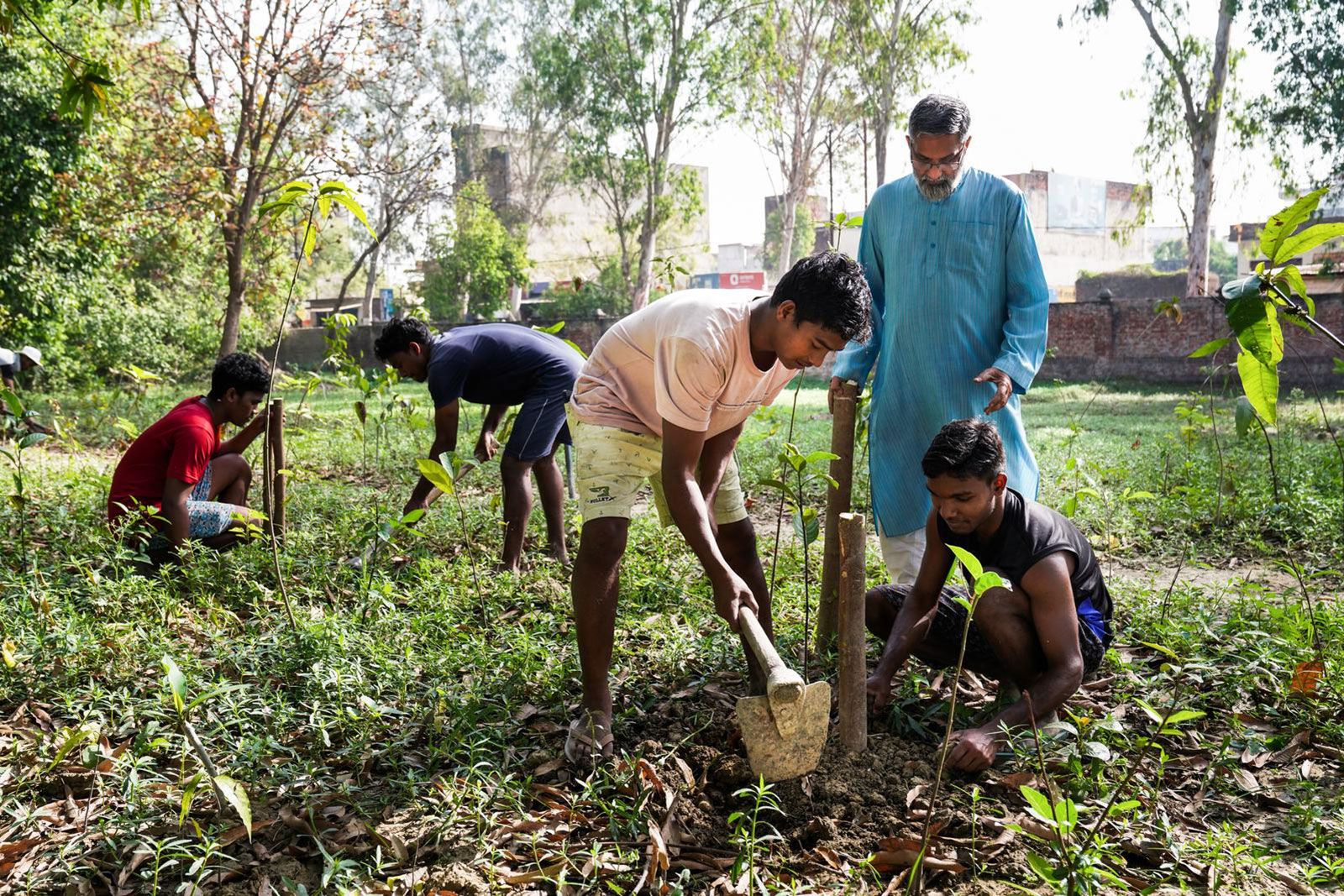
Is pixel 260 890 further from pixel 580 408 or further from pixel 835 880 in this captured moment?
pixel 580 408

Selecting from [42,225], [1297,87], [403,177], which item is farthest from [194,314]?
[1297,87]

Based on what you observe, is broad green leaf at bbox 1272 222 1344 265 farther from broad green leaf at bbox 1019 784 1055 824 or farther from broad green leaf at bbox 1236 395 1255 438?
broad green leaf at bbox 1236 395 1255 438

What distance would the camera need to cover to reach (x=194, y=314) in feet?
61.4

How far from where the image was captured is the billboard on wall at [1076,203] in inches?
1457

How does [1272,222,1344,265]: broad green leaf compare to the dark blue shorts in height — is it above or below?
above

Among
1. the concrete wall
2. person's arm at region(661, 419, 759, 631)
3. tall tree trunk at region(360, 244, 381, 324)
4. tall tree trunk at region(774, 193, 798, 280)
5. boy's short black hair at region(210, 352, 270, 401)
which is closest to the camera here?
person's arm at region(661, 419, 759, 631)

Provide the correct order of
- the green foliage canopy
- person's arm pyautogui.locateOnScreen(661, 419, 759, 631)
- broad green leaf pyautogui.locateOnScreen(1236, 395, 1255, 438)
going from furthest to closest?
the green foliage canopy, broad green leaf pyautogui.locateOnScreen(1236, 395, 1255, 438), person's arm pyautogui.locateOnScreen(661, 419, 759, 631)

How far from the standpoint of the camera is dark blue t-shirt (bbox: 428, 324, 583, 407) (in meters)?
4.35

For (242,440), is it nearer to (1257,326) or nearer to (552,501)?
(552,501)

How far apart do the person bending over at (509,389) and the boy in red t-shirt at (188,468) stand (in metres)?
0.61

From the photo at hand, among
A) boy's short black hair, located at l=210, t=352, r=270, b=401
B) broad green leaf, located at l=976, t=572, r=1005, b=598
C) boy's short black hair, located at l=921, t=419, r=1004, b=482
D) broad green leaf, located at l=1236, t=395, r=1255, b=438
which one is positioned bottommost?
broad green leaf, located at l=976, t=572, r=1005, b=598

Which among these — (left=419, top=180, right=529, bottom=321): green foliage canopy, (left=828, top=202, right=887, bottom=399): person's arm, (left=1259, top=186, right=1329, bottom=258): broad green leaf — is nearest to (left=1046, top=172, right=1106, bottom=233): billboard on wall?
(left=419, top=180, right=529, bottom=321): green foliage canopy

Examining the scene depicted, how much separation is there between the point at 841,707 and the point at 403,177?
62.2ft

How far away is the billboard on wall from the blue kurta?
35.4m
